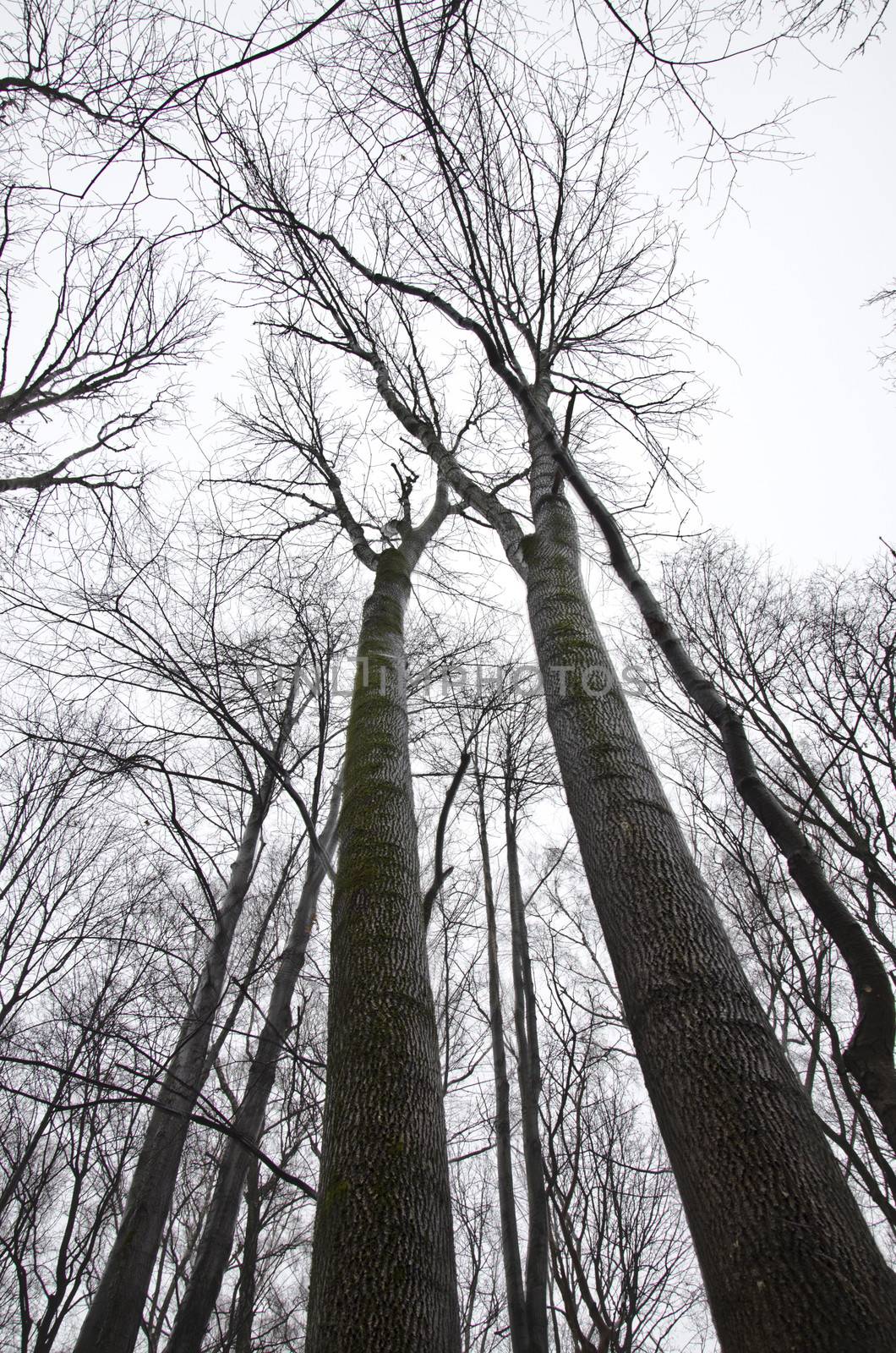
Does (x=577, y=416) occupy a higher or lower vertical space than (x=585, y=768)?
higher

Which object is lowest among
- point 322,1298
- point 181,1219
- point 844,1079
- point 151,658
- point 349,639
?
point 322,1298

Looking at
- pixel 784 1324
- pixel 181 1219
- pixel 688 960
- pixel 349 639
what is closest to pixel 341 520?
pixel 349 639

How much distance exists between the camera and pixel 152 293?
23.0ft

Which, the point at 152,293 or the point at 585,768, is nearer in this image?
the point at 585,768

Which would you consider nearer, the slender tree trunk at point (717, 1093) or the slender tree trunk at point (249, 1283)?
the slender tree trunk at point (717, 1093)

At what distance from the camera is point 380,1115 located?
1.72 m

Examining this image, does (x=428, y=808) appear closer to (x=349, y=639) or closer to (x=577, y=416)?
(x=349, y=639)

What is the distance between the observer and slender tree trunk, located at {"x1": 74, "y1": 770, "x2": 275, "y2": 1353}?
11.7 ft

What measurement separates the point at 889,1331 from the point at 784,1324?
0.51 feet

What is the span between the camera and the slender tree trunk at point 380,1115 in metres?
1.37

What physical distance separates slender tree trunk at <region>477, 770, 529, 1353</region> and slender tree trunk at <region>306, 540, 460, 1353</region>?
1.88 metres

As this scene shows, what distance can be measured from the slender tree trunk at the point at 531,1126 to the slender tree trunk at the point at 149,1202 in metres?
1.91

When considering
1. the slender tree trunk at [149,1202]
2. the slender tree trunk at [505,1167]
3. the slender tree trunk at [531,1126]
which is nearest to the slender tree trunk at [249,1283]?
the slender tree trunk at [149,1202]

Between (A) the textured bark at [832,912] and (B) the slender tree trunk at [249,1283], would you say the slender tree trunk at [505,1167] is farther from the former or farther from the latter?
(A) the textured bark at [832,912]
